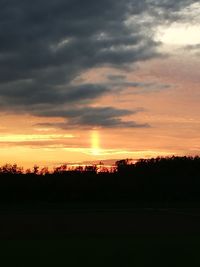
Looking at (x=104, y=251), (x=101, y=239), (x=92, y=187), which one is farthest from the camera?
(x=92, y=187)

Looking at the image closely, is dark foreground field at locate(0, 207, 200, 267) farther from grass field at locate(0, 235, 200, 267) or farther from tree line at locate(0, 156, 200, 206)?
tree line at locate(0, 156, 200, 206)

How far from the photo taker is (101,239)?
24656 millimetres

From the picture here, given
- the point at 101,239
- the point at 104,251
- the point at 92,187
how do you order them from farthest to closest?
the point at 92,187 → the point at 101,239 → the point at 104,251

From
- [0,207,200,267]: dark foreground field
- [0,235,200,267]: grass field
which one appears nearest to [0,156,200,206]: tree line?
[0,207,200,267]: dark foreground field

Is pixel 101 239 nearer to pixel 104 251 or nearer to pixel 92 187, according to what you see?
pixel 104 251

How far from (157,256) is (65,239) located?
6070 mm

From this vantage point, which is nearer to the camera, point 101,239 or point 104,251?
point 104,251

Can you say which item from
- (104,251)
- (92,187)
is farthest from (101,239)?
(92,187)

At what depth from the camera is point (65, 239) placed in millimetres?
24562

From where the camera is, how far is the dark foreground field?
1839cm

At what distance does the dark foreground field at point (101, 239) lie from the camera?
1839 centimetres

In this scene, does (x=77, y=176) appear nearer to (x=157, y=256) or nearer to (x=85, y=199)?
(x=85, y=199)

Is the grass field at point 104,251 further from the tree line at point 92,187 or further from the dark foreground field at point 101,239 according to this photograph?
the tree line at point 92,187

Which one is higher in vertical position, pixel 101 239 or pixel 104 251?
pixel 101 239
